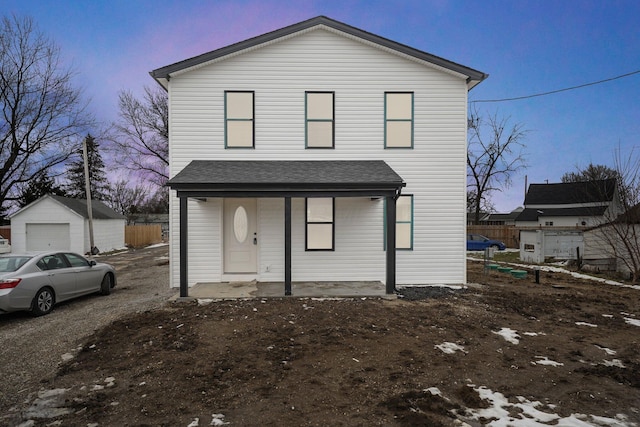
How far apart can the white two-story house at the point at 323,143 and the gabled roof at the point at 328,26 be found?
3 centimetres

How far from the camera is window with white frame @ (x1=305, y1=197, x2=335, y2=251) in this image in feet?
32.7

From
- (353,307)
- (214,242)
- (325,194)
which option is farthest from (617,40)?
(214,242)

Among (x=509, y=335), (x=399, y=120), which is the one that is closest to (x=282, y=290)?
(x=509, y=335)

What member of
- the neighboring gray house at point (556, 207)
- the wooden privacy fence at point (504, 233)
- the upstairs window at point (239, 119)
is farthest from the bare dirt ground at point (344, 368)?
the neighboring gray house at point (556, 207)

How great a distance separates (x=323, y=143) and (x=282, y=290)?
4.23m

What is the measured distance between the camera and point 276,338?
18.7 ft

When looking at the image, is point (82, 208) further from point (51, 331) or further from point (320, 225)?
point (320, 225)

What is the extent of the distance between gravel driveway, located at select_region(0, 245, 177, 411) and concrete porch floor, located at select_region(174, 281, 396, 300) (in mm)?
992

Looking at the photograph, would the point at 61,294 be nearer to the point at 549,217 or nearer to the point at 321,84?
the point at 321,84

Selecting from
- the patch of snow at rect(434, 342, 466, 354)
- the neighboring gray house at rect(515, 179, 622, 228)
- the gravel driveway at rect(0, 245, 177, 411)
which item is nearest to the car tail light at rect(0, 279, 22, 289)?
the gravel driveway at rect(0, 245, 177, 411)

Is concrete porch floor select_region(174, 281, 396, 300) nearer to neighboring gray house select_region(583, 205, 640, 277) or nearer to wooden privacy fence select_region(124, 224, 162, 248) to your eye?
neighboring gray house select_region(583, 205, 640, 277)

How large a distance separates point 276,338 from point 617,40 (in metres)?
22.1

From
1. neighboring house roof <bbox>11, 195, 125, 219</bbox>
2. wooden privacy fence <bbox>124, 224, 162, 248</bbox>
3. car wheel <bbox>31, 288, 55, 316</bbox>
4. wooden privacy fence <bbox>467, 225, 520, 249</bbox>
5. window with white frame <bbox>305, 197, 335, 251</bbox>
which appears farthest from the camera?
wooden privacy fence <bbox>124, 224, 162, 248</bbox>

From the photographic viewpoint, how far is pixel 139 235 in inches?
1200
